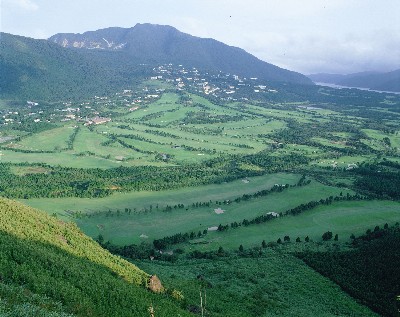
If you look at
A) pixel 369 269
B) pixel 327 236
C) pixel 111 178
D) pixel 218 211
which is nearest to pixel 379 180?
pixel 327 236

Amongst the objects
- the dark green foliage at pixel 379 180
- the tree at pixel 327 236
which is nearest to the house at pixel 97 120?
the dark green foliage at pixel 379 180

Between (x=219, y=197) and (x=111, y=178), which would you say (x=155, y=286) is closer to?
(x=219, y=197)

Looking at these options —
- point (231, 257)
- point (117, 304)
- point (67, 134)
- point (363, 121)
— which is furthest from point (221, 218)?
point (363, 121)

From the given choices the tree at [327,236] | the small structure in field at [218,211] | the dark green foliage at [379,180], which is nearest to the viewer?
the tree at [327,236]

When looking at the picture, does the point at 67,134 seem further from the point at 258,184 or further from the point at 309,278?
the point at 309,278

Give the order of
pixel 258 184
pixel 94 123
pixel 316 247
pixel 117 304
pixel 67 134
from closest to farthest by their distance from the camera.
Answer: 1. pixel 117 304
2. pixel 316 247
3. pixel 258 184
4. pixel 67 134
5. pixel 94 123

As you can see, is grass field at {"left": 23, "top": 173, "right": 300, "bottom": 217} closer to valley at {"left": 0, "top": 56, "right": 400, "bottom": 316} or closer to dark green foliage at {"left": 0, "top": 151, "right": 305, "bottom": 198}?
valley at {"left": 0, "top": 56, "right": 400, "bottom": 316}

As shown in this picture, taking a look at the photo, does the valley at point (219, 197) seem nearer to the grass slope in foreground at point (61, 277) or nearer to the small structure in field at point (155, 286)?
the small structure in field at point (155, 286)

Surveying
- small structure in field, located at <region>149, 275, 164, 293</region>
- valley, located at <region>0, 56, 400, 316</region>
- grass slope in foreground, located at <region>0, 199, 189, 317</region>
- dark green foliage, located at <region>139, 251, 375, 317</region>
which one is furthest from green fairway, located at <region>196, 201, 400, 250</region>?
grass slope in foreground, located at <region>0, 199, 189, 317</region>

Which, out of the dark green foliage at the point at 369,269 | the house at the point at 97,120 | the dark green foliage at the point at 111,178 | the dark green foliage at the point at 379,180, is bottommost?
the dark green foliage at the point at 369,269
